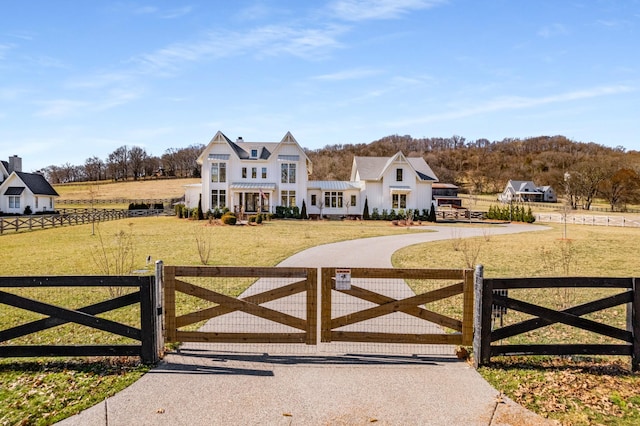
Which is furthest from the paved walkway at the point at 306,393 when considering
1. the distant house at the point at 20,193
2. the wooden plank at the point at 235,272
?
the distant house at the point at 20,193

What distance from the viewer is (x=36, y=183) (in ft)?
180

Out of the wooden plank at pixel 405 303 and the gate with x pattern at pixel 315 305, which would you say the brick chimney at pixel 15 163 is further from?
the wooden plank at pixel 405 303

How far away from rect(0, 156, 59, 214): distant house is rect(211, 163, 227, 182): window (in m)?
25.1

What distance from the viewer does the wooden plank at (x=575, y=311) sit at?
5.88 meters

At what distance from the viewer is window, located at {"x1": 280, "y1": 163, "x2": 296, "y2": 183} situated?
1789 inches

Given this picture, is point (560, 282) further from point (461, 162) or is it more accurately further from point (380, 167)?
point (461, 162)

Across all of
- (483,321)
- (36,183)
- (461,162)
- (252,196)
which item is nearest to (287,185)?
(252,196)

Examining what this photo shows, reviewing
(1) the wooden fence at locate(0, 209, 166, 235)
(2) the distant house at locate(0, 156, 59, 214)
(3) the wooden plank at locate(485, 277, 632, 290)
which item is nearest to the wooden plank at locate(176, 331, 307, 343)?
(3) the wooden plank at locate(485, 277, 632, 290)

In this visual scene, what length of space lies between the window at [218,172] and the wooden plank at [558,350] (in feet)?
135

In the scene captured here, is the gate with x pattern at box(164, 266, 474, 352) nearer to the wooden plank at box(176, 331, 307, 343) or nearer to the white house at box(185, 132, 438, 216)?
the wooden plank at box(176, 331, 307, 343)

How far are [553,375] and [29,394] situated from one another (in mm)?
6507

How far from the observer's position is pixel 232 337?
20.5 feet

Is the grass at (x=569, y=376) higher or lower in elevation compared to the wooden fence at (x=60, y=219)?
lower

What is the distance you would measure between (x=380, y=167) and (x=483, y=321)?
141ft
